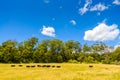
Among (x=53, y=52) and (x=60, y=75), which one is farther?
(x=53, y=52)

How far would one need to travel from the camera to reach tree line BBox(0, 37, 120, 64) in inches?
4185

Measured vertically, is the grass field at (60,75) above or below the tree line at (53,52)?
below

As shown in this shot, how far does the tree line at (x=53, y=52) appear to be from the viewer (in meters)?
106

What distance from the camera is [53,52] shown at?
385 ft

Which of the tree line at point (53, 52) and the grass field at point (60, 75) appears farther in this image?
the tree line at point (53, 52)

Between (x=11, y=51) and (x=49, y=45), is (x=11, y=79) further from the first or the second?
(x=49, y=45)

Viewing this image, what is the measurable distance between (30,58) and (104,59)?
1594 inches

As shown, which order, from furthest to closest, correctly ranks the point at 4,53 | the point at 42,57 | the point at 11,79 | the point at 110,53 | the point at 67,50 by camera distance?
1. the point at 110,53
2. the point at 67,50
3. the point at 42,57
4. the point at 4,53
5. the point at 11,79

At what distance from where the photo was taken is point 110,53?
128000mm

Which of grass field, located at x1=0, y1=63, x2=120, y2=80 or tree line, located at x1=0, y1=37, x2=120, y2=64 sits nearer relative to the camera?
grass field, located at x1=0, y1=63, x2=120, y2=80

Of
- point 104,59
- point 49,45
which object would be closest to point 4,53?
point 49,45

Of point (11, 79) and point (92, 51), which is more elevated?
point (92, 51)

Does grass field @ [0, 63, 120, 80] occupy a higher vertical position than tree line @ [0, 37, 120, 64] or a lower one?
lower

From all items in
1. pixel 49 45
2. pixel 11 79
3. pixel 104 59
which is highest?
pixel 49 45
